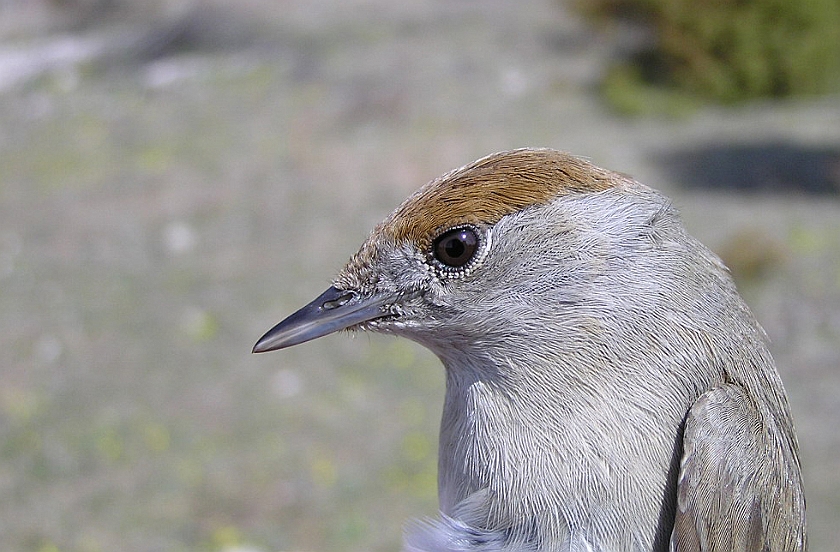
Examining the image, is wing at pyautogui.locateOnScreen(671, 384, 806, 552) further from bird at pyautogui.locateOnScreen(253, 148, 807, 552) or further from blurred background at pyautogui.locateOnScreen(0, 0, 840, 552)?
blurred background at pyautogui.locateOnScreen(0, 0, 840, 552)

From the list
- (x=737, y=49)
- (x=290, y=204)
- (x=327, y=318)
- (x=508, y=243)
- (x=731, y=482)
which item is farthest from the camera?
(x=737, y=49)

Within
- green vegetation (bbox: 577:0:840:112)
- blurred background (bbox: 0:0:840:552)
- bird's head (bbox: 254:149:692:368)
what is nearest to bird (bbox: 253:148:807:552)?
bird's head (bbox: 254:149:692:368)

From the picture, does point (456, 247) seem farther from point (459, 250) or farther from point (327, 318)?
point (327, 318)

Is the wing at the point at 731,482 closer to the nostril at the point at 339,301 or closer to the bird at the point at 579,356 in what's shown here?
the bird at the point at 579,356

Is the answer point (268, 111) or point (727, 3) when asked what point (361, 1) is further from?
point (727, 3)

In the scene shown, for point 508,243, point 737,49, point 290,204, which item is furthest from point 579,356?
point 737,49

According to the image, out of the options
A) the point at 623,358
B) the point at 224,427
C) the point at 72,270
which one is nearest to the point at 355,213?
the point at 72,270

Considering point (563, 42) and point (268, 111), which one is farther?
point (563, 42)
